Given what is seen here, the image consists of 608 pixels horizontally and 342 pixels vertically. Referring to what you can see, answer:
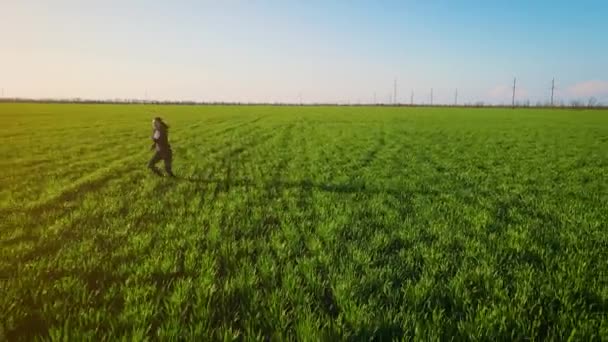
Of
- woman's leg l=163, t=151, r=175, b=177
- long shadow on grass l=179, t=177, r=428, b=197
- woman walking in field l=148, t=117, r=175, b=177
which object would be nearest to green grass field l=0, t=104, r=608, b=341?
long shadow on grass l=179, t=177, r=428, b=197

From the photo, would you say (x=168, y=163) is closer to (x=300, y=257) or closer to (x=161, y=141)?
(x=161, y=141)

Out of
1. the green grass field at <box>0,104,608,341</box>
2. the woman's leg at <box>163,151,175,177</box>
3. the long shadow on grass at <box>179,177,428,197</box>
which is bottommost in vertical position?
the green grass field at <box>0,104,608,341</box>

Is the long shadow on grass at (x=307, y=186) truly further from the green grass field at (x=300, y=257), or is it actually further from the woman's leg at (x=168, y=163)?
the woman's leg at (x=168, y=163)

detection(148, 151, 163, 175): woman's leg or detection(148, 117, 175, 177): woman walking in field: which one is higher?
detection(148, 117, 175, 177): woman walking in field

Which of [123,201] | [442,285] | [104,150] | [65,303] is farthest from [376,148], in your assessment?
[65,303]

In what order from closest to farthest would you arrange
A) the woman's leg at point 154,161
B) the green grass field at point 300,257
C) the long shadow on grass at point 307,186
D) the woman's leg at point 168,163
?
the green grass field at point 300,257
the long shadow on grass at point 307,186
the woman's leg at point 168,163
the woman's leg at point 154,161

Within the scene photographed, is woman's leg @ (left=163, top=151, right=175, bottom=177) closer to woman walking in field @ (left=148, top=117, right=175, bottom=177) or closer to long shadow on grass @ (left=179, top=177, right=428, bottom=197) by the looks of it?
woman walking in field @ (left=148, top=117, right=175, bottom=177)

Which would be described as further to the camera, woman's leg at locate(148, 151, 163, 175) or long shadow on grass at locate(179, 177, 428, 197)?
woman's leg at locate(148, 151, 163, 175)

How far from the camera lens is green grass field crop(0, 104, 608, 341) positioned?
13.2ft

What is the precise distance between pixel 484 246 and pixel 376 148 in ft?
54.6

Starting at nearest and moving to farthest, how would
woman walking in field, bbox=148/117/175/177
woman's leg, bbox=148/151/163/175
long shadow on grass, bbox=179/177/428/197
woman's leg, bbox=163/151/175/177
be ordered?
long shadow on grass, bbox=179/177/428/197 → woman walking in field, bbox=148/117/175/177 → woman's leg, bbox=163/151/175/177 → woman's leg, bbox=148/151/163/175

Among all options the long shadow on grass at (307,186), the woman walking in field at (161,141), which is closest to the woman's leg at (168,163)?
the woman walking in field at (161,141)

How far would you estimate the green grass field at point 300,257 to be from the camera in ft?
13.2

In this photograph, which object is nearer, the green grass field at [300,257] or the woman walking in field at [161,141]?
the green grass field at [300,257]
